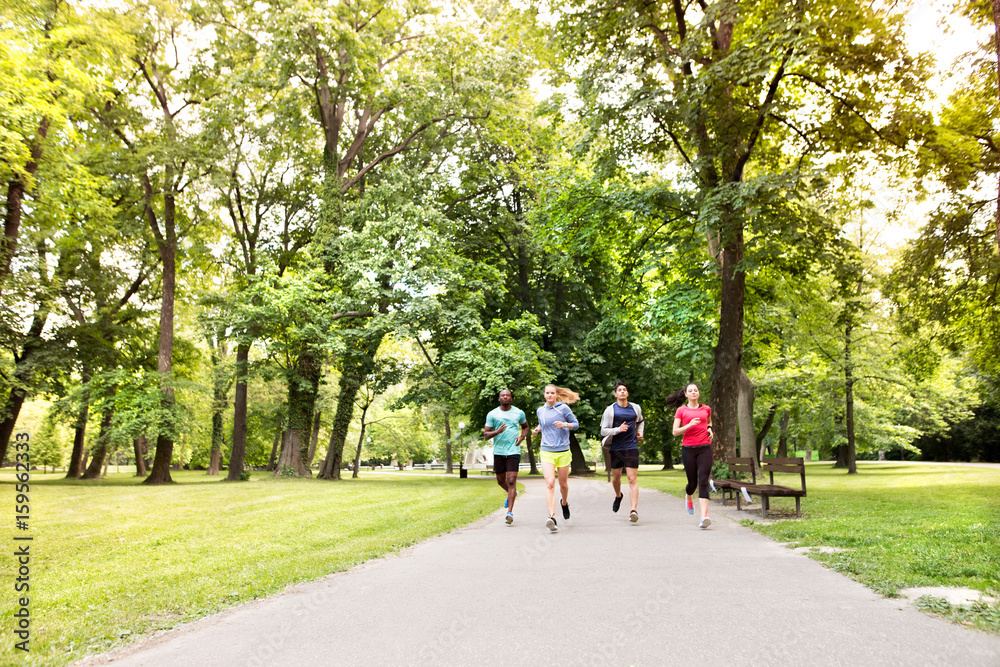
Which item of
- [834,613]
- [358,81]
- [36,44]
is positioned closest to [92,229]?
[36,44]

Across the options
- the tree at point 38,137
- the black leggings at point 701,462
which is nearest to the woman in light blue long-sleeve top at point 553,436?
the black leggings at point 701,462

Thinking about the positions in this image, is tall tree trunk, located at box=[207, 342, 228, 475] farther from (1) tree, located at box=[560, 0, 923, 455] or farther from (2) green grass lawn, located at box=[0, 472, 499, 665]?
(1) tree, located at box=[560, 0, 923, 455]

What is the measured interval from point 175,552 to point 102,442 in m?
20.5

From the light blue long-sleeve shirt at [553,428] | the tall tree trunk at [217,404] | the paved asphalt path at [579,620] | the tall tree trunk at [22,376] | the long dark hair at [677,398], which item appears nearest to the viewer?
the paved asphalt path at [579,620]

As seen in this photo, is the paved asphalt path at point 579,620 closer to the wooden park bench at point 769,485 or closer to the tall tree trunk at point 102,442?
the wooden park bench at point 769,485

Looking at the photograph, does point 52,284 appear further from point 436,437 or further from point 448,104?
point 436,437

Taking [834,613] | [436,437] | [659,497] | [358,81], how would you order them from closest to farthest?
[834,613]
[659,497]
[358,81]
[436,437]

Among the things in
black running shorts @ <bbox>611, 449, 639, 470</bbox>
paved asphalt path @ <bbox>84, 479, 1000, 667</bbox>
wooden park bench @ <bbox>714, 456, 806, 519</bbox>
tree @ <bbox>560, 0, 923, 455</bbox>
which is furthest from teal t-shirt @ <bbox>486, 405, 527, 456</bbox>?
tree @ <bbox>560, 0, 923, 455</bbox>

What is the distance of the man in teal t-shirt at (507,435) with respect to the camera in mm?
10242

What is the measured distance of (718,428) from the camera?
1550 centimetres

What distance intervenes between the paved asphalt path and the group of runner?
8.12ft

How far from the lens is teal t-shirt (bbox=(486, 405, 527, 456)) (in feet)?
33.7

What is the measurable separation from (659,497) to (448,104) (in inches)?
659

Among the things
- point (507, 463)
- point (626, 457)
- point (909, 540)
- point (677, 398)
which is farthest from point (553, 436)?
point (909, 540)
